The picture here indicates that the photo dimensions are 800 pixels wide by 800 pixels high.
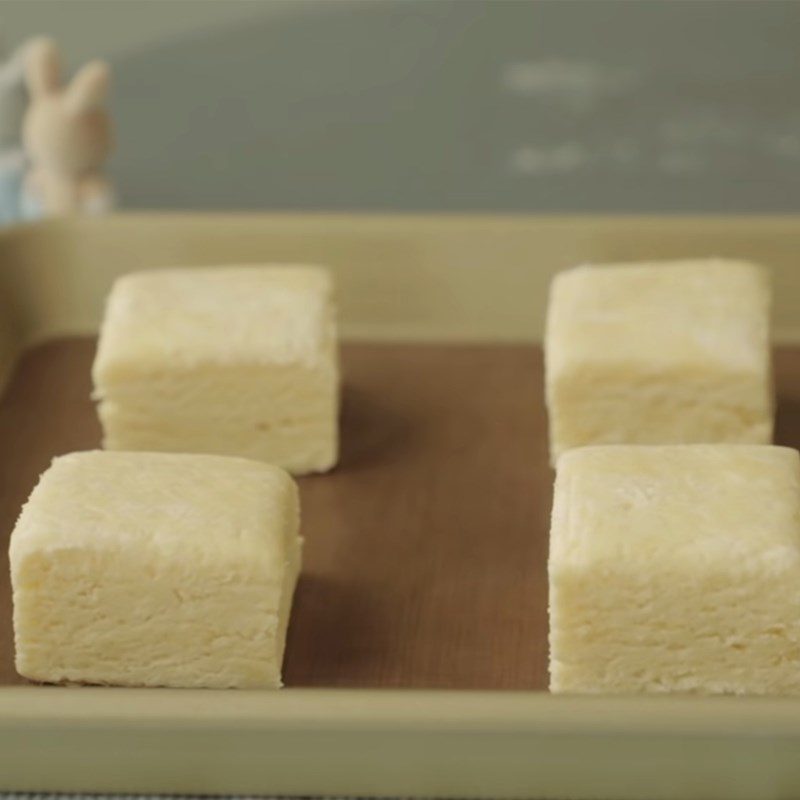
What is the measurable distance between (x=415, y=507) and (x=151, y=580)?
520mm

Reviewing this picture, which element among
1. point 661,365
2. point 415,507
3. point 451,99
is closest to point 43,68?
point 451,99

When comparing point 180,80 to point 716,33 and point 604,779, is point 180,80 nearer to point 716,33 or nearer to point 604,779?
point 716,33

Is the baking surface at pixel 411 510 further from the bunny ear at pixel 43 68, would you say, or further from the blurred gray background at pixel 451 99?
the blurred gray background at pixel 451 99

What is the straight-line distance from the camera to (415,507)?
8.39 ft

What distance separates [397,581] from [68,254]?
2.80ft

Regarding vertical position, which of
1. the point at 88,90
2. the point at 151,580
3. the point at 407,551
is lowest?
the point at 407,551

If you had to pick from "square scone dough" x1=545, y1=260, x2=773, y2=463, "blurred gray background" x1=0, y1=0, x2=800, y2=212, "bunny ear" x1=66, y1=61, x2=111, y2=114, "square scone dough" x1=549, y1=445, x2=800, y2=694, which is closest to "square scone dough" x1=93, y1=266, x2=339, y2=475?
"square scone dough" x1=545, y1=260, x2=773, y2=463

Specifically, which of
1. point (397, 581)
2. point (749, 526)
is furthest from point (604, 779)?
point (397, 581)

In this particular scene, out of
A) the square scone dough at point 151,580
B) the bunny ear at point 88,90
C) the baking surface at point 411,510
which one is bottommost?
the baking surface at point 411,510

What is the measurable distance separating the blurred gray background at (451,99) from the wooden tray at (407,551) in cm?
93

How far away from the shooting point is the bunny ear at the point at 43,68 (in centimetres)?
324

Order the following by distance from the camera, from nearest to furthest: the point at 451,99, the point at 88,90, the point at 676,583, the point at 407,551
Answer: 1. the point at 676,583
2. the point at 407,551
3. the point at 88,90
4. the point at 451,99

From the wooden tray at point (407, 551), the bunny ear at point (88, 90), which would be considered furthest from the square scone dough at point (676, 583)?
the bunny ear at point (88, 90)

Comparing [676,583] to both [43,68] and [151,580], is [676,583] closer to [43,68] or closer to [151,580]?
[151,580]
